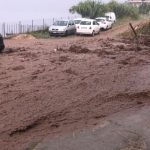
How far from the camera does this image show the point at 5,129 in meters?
9.62

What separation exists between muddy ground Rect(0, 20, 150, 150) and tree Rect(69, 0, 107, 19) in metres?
43.5

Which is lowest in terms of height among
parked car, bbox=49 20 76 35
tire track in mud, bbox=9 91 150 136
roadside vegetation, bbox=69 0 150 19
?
tire track in mud, bbox=9 91 150 136

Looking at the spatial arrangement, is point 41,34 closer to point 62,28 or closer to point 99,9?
point 62,28

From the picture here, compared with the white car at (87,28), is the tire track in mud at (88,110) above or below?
below

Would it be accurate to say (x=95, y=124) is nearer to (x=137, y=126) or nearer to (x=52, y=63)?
(x=137, y=126)

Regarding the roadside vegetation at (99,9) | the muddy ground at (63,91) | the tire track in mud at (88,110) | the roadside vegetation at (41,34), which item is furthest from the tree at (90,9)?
the tire track in mud at (88,110)

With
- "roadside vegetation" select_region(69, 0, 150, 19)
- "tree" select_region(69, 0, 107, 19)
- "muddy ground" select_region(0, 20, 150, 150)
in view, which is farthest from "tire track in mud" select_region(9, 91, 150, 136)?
"roadside vegetation" select_region(69, 0, 150, 19)

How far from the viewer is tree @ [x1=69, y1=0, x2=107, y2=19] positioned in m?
66.6

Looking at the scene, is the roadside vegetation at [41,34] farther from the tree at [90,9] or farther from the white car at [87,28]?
the tree at [90,9]

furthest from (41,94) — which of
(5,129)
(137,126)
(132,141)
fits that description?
(132,141)

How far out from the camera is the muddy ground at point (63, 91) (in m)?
9.74

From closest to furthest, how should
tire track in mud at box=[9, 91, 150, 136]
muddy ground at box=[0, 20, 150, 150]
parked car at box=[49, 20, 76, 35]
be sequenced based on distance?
muddy ground at box=[0, 20, 150, 150] < tire track in mud at box=[9, 91, 150, 136] < parked car at box=[49, 20, 76, 35]

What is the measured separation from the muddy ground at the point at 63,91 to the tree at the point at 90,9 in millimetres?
43546

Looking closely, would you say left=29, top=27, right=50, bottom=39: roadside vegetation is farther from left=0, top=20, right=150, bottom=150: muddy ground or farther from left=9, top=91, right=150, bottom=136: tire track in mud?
left=9, top=91, right=150, bottom=136: tire track in mud
